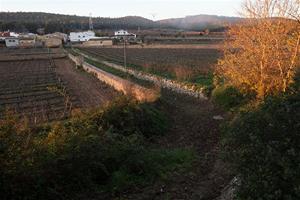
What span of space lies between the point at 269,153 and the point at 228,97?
469 inches

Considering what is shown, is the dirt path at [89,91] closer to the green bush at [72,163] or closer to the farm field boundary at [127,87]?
the farm field boundary at [127,87]

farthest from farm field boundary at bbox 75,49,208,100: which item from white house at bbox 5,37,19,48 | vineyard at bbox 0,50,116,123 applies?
white house at bbox 5,37,19,48

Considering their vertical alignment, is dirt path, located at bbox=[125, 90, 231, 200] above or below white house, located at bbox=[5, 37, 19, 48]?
above

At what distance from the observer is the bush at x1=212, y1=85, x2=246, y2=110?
647 inches

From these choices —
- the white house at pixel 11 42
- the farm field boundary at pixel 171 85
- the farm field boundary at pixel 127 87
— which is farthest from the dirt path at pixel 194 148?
the white house at pixel 11 42

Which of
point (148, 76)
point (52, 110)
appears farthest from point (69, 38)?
point (52, 110)

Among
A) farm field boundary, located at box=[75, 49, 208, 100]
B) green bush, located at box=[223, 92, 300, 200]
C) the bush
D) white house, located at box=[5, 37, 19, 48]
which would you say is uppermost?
green bush, located at box=[223, 92, 300, 200]

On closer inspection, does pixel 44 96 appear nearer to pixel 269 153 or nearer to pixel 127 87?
pixel 127 87

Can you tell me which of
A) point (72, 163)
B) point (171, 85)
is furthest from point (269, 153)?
point (171, 85)

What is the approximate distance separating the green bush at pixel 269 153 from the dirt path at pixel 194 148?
195cm

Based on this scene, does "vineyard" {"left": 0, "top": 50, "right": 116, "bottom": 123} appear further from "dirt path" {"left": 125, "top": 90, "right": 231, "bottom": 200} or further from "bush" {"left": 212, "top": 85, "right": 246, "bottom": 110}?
"bush" {"left": 212, "top": 85, "right": 246, "bottom": 110}

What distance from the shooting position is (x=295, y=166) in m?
5.26

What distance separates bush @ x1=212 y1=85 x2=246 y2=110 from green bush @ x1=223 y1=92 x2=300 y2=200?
940 centimetres

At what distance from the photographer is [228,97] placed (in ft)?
56.3
